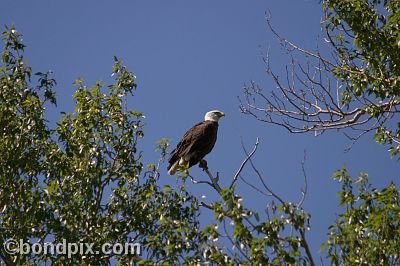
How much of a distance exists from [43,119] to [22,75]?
86 centimetres

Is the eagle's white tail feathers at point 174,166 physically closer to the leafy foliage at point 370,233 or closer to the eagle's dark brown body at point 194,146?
the eagle's dark brown body at point 194,146

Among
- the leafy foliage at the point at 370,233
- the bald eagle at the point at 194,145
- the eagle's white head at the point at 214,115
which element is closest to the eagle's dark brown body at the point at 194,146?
the bald eagle at the point at 194,145

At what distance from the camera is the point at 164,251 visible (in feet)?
29.2

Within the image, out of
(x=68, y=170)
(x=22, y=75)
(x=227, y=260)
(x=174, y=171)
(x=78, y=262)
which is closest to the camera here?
(x=227, y=260)

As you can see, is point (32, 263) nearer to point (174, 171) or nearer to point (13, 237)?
point (13, 237)

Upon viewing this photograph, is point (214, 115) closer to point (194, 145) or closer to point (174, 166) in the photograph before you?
point (194, 145)

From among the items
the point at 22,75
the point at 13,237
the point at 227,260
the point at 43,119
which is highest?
the point at 22,75

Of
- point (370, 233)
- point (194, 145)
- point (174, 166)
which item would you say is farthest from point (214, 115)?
point (370, 233)

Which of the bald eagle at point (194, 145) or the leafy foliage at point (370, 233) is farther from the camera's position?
the bald eagle at point (194, 145)

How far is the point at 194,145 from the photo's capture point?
13273 mm

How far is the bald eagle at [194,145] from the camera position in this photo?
13055mm

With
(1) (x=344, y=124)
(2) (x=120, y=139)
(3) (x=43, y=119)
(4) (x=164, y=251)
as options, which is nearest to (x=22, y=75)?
(3) (x=43, y=119)

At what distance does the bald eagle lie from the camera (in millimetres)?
13055

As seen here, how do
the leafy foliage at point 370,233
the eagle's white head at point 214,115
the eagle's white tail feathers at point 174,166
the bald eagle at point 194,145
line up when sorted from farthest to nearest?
the eagle's white head at point 214,115
the bald eagle at point 194,145
the eagle's white tail feathers at point 174,166
the leafy foliage at point 370,233
